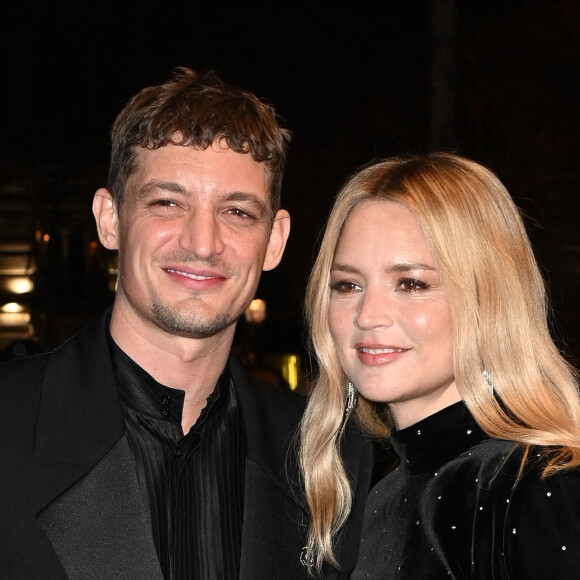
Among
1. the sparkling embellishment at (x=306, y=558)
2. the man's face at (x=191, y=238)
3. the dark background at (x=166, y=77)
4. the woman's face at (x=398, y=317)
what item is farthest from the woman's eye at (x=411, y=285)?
the dark background at (x=166, y=77)

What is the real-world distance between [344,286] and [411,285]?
9.7 inches

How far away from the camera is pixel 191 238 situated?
2.59m

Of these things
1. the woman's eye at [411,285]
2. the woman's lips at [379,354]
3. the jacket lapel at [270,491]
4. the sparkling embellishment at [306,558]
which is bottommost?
the sparkling embellishment at [306,558]

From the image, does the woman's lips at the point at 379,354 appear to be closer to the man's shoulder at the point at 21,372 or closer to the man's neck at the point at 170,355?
the man's neck at the point at 170,355

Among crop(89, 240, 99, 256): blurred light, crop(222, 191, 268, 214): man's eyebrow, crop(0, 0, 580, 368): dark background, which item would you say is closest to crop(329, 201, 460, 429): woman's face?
crop(222, 191, 268, 214): man's eyebrow

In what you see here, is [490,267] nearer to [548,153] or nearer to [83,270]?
[548,153]

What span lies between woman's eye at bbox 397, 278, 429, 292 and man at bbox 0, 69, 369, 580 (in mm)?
524

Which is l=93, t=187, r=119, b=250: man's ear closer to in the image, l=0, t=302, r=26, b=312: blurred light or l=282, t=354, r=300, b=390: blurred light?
l=282, t=354, r=300, b=390: blurred light

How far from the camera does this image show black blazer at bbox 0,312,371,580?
2207 mm

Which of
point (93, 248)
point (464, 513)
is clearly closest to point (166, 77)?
point (93, 248)

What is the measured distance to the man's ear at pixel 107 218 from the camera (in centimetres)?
283

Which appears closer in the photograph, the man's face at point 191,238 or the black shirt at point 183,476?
the black shirt at point 183,476

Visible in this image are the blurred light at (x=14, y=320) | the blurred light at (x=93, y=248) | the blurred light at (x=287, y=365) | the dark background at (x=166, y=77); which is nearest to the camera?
the blurred light at (x=287, y=365)

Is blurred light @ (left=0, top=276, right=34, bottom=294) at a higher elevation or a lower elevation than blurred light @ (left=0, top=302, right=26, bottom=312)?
higher
